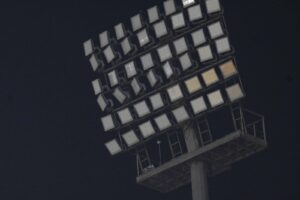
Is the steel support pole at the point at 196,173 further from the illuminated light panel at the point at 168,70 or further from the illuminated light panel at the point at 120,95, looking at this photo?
the illuminated light panel at the point at 120,95

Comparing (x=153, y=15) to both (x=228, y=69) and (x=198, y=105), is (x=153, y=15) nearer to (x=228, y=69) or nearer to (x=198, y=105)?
(x=228, y=69)

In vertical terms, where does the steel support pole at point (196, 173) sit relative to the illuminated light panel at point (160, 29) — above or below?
below

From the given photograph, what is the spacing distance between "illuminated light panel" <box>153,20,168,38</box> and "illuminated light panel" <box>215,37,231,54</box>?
338 centimetres

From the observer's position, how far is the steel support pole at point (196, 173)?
42.7 metres

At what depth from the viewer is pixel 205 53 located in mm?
44250

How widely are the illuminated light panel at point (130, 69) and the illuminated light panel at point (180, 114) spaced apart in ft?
12.4

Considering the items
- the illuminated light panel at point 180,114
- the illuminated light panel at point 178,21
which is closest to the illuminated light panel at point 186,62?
the illuminated light panel at point 178,21

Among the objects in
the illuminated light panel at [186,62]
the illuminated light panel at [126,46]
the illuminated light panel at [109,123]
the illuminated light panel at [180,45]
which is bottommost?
the illuminated light panel at [109,123]

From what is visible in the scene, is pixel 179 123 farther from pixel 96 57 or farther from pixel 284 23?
pixel 284 23

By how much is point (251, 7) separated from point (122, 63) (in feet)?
35.8

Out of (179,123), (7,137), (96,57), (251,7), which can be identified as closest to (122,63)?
(96,57)

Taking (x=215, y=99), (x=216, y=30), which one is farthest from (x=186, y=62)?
(x=215, y=99)

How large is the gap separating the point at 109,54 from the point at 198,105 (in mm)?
7107

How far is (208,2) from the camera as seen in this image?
148ft
